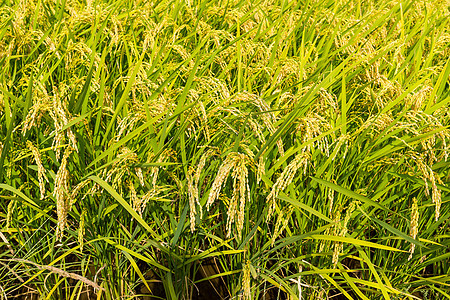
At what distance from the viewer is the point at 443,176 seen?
77.1 inches

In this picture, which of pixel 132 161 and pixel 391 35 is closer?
pixel 132 161

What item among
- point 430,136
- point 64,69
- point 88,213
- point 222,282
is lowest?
point 222,282

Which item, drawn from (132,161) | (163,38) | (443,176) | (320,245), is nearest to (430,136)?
(443,176)

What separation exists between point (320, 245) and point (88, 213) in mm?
929

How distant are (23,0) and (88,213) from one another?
4.35 ft

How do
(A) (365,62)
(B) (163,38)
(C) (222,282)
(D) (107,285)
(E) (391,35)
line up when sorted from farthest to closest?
(E) (391,35) < (B) (163,38) < (A) (365,62) < (C) (222,282) < (D) (107,285)

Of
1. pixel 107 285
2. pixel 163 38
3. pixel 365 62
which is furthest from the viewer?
pixel 163 38

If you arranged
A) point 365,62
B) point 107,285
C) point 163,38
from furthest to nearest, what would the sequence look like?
point 163,38, point 365,62, point 107,285

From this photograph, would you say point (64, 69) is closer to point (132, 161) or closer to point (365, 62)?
point (132, 161)

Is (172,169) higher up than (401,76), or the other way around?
(401,76)

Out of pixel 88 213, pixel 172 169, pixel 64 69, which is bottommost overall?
pixel 88 213

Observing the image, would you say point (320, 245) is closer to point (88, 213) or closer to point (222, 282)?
point (222, 282)

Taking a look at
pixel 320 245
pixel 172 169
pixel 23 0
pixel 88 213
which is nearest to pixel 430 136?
pixel 320 245

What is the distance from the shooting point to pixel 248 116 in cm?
158
